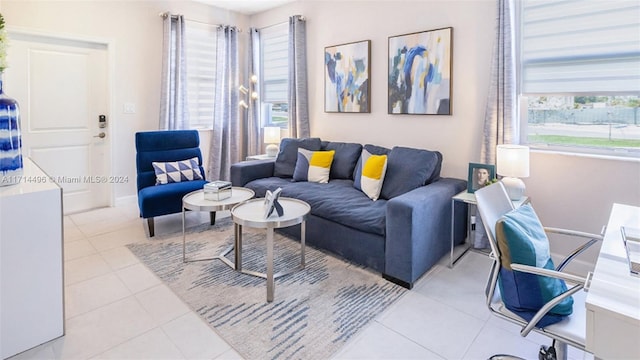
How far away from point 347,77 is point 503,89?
1.76m

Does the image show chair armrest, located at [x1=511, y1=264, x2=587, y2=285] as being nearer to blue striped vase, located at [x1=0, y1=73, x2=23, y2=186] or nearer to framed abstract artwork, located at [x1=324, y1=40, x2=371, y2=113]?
blue striped vase, located at [x1=0, y1=73, x2=23, y2=186]

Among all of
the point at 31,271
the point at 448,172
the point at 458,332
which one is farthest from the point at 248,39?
the point at 458,332

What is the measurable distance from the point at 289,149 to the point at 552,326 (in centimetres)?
312

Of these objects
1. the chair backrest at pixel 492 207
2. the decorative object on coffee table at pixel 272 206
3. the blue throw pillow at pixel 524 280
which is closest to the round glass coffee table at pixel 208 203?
the decorative object on coffee table at pixel 272 206

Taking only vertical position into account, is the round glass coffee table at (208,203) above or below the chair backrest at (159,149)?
below

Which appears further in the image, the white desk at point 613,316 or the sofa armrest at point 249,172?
the sofa armrest at point 249,172

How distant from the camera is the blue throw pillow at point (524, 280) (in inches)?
56.2

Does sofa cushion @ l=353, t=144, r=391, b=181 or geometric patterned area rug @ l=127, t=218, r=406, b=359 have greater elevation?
sofa cushion @ l=353, t=144, r=391, b=181

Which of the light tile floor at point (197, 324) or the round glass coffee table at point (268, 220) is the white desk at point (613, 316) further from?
the round glass coffee table at point (268, 220)

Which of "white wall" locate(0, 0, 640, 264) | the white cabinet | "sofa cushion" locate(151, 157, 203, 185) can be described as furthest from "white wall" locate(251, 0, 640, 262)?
the white cabinet

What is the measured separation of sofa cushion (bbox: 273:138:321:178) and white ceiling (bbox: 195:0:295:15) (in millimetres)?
2001

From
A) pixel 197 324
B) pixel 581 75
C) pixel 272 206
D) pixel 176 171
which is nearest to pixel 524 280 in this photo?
pixel 272 206

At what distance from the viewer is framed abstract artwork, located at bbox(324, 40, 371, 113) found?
3.97m

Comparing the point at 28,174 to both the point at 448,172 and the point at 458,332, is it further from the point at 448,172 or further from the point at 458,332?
the point at 448,172
